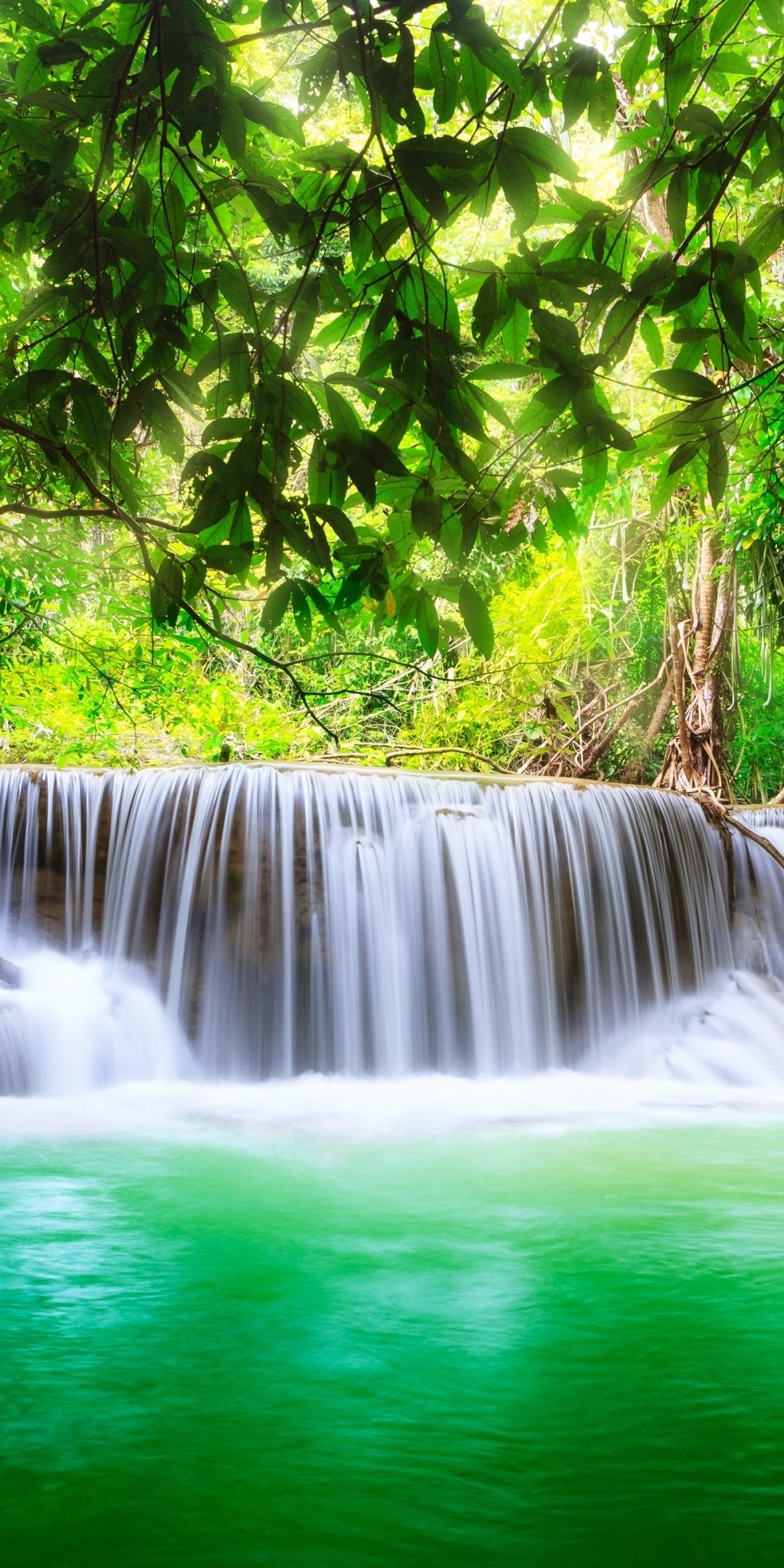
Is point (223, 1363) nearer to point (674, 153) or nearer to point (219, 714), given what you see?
point (674, 153)

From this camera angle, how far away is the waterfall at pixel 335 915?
797cm

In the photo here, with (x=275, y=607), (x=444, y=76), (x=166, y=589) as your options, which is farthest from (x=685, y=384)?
(x=166, y=589)

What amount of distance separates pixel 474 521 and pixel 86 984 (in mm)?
6492

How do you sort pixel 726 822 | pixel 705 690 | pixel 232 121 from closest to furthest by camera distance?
pixel 232 121, pixel 726 822, pixel 705 690

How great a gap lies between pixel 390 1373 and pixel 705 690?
961 cm

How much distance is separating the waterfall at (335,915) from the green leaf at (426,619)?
241 inches

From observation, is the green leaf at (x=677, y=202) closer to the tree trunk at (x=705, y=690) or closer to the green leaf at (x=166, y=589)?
the green leaf at (x=166, y=589)

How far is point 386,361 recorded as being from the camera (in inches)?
70.4

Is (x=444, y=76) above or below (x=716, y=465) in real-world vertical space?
above

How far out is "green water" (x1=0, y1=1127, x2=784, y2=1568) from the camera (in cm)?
180

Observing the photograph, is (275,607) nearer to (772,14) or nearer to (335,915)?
(772,14)

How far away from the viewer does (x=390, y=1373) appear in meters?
2.51

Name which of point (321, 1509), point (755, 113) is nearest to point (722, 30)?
point (755, 113)

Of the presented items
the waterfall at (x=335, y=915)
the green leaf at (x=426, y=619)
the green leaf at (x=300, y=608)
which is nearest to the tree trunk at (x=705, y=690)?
the waterfall at (x=335, y=915)
